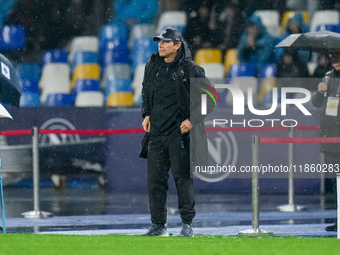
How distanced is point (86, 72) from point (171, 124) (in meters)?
6.19

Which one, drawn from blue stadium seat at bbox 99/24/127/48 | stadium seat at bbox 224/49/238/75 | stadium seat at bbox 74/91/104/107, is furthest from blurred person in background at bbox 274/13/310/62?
stadium seat at bbox 74/91/104/107

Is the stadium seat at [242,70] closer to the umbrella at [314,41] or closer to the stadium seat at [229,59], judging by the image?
the stadium seat at [229,59]

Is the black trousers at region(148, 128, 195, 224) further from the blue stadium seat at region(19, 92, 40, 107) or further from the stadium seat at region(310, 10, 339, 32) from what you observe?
the stadium seat at region(310, 10, 339, 32)

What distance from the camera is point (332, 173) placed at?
31.8 feet

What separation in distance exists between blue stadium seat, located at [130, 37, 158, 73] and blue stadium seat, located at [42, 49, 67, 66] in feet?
3.62

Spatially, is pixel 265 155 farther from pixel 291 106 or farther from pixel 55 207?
pixel 55 207

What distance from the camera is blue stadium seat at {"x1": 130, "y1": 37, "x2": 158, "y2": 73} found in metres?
14.7

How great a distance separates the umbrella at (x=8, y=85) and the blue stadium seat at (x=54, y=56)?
5410 millimetres

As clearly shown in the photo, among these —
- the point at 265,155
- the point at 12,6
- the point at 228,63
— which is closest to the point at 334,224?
the point at 265,155

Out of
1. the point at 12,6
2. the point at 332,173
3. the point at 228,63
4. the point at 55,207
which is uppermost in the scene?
the point at 12,6

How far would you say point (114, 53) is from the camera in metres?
14.9

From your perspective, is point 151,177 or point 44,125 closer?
point 151,177

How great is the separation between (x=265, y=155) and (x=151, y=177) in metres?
4.96

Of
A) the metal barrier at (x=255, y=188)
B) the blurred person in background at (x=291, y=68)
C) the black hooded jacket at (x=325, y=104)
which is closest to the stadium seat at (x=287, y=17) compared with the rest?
the blurred person in background at (x=291, y=68)
